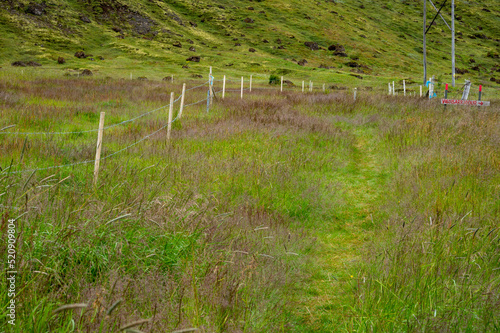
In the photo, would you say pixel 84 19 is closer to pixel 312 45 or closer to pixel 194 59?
pixel 194 59

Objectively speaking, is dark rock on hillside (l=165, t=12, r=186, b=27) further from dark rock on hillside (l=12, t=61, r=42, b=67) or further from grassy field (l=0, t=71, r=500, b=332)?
grassy field (l=0, t=71, r=500, b=332)

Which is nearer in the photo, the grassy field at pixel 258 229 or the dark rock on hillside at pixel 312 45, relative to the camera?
the grassy field at pixel 258 229

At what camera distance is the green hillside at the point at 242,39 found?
160ft

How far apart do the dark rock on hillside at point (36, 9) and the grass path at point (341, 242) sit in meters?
65.3

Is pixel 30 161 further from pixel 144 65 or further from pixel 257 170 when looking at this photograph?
pixel 144 65

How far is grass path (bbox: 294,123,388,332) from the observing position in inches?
133

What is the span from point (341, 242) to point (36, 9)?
228 ft

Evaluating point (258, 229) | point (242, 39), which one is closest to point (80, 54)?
point (242, 39)

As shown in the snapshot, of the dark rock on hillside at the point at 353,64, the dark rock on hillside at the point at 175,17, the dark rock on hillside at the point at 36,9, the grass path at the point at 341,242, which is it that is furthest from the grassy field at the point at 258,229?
the dark rock on hillside at the point at 175,17

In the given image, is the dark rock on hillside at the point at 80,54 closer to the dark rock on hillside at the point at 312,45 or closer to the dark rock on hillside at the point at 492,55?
the dark rock on hillside at the point at 312,45

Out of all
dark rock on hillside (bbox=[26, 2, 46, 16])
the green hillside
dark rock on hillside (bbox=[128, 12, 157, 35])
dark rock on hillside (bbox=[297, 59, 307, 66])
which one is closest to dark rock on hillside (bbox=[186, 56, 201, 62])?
the green hillside

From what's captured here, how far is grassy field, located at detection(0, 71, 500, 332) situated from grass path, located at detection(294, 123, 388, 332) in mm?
23

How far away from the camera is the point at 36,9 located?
197 ft

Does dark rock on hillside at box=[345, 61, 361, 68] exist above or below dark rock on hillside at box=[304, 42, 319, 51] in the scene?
below
